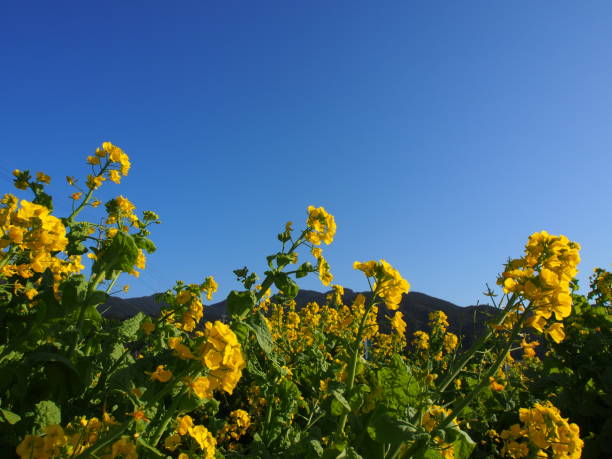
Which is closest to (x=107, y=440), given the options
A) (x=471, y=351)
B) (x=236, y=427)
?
(x=471, y=351)

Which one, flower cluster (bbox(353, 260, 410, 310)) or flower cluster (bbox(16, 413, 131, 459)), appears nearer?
flower cluster (bbox(16, 413, 131, 459))

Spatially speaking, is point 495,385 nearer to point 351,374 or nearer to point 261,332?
point 351,374

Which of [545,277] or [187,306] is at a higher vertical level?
[545,277]

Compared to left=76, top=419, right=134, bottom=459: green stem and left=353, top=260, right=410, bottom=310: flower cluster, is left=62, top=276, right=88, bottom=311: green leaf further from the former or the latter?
left=353, top=260, right=410, bottom=310: flower cluster

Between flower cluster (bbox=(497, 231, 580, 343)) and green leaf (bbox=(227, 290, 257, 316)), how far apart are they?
1313mm

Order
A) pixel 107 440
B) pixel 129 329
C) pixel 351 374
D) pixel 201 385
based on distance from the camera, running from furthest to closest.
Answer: pixel 129 329 < pixel 351 374 < pixel 201 385 < pixel 107 440

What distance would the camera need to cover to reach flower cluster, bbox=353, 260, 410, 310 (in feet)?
7.20

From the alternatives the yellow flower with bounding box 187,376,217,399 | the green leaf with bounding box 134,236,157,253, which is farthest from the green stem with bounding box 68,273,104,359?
the yellow flower with bounding box 187,376,217,399

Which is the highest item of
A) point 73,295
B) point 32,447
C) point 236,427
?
point 73,295

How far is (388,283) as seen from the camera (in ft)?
7.27

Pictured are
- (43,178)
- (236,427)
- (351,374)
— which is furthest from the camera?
(236,427)

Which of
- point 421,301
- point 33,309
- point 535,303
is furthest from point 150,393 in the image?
point 421,301

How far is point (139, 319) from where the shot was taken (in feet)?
8.44

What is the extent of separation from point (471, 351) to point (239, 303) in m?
1.19
